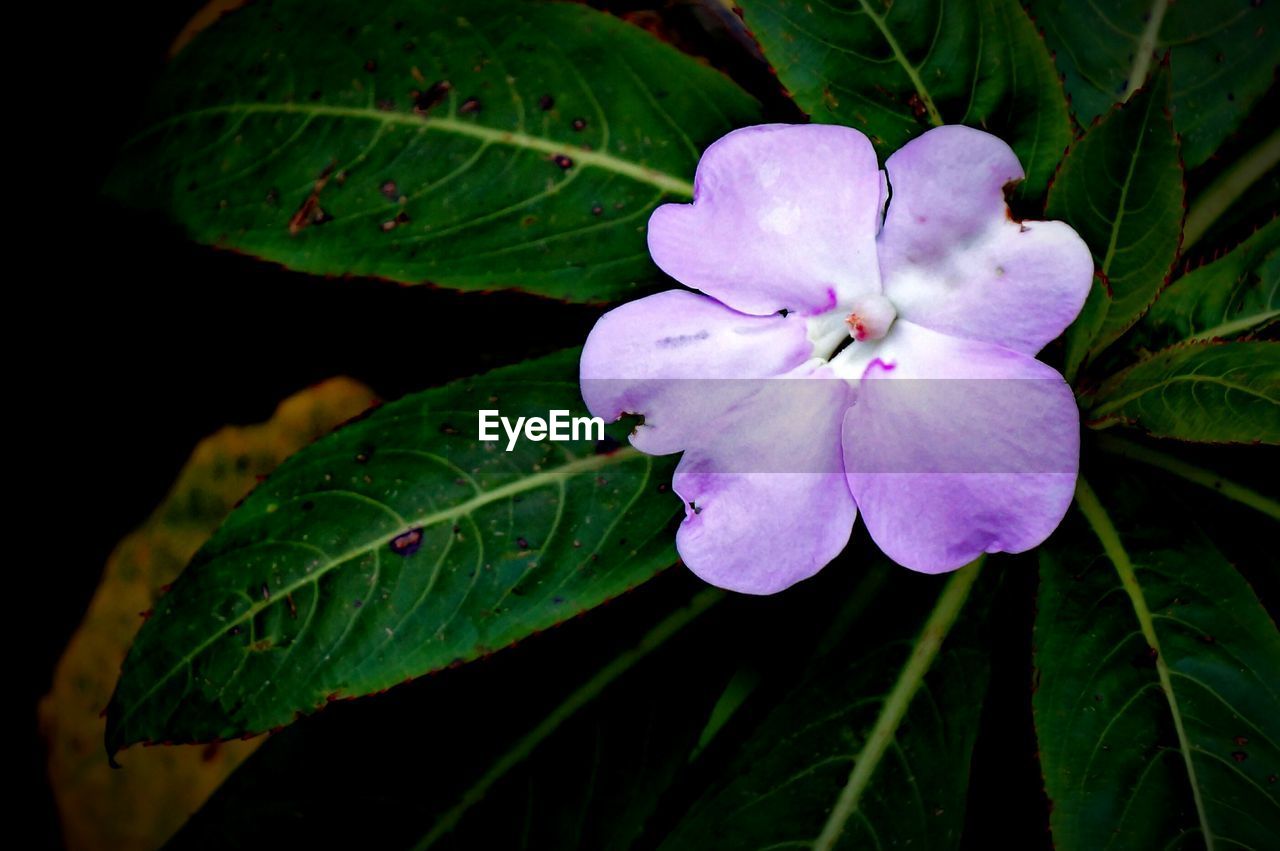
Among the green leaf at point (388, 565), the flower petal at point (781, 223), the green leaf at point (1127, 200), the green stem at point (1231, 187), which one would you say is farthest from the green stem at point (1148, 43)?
the green leaf at point (388, 565)

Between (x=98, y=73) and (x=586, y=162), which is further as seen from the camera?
(x=98, y=73)

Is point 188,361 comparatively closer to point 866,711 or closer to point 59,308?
point 59,308

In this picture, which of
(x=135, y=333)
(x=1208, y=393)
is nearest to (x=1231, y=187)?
(x=1208, y=393)

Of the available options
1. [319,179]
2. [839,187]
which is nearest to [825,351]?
[839,187]

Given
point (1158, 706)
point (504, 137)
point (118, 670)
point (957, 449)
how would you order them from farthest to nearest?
point (118, 670) < point (504, 137) < point (1158, 706) < point (957, 449)

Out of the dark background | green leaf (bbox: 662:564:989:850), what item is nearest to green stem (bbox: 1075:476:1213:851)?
green leaf (bbox: 662:564:989:850)

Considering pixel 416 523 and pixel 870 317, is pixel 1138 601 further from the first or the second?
pixel 416 523
